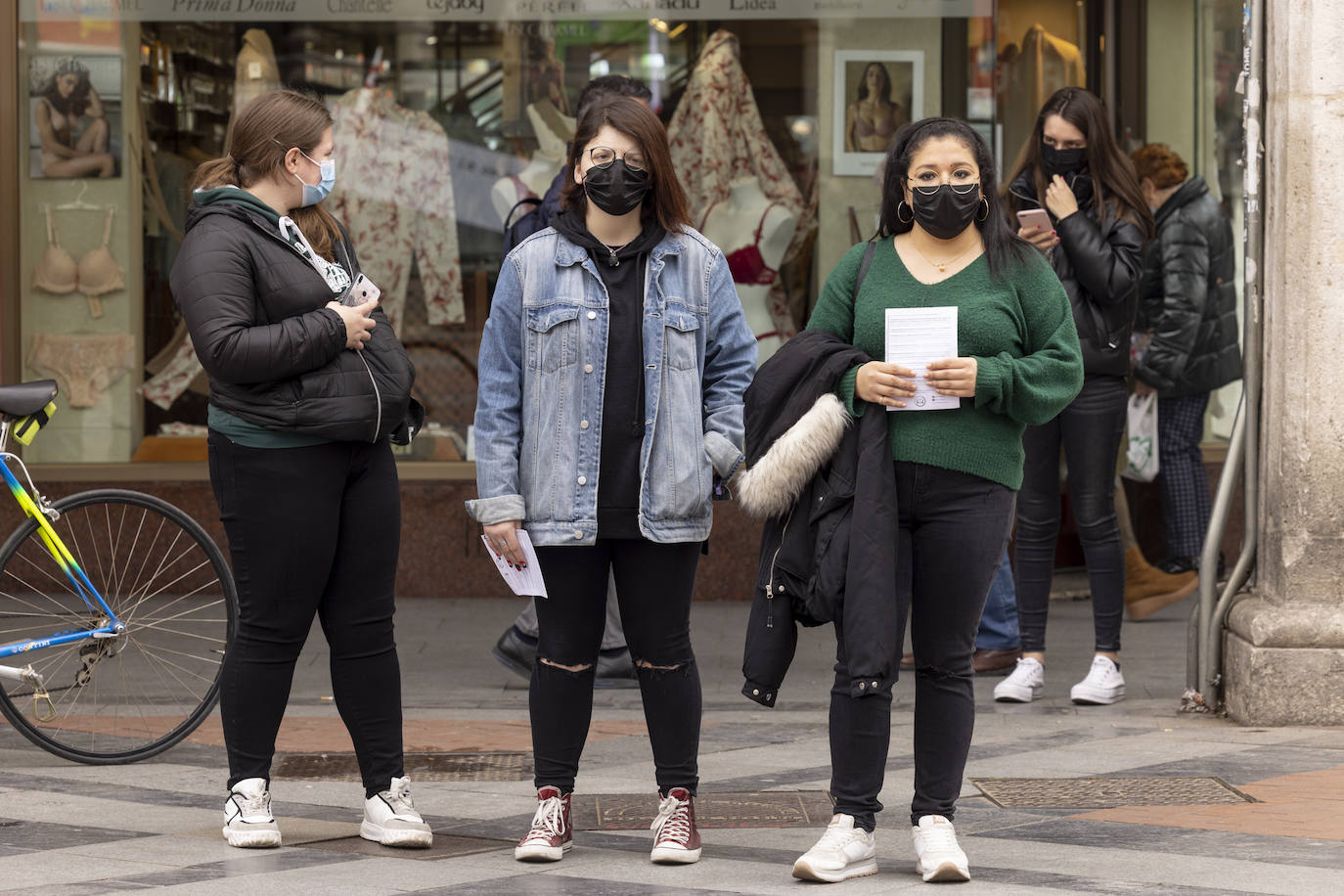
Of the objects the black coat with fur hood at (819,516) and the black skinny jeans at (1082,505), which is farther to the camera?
the black skinny jeans at (1082,505)

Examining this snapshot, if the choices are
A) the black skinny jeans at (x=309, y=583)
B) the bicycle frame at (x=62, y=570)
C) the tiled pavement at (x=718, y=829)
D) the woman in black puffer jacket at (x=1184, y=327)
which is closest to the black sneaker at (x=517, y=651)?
the tiled pavement at (x=718, y=829)

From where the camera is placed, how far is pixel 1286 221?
21.7 feet

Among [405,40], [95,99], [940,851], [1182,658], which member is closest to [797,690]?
[1182,658]

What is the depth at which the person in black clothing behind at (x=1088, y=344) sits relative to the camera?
704 centimetres

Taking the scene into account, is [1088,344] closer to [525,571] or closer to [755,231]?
[525,571]

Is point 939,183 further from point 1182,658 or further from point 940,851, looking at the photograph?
point 1182,658

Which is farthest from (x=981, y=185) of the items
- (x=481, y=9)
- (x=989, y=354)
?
(x=481, y=9)

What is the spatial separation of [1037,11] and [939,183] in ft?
21.0

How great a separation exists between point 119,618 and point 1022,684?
3308 mm

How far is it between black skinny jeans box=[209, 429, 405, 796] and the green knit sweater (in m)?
1.35

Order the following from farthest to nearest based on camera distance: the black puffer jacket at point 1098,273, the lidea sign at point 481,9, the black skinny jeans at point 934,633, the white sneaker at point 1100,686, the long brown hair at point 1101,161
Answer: the lidea sign at point 481,9 < the white sneaker at point 1100,686 < the long brown hair at point 1101,161 < the black puffer jacket at point 1098,273 < the black skinny jeans at point 934,633

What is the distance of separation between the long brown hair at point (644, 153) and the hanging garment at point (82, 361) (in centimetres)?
616

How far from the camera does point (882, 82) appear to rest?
34.3 feet

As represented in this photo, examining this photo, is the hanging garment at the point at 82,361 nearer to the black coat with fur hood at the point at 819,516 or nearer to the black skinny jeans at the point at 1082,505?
the black skinny jeans at the point at 1082,505
